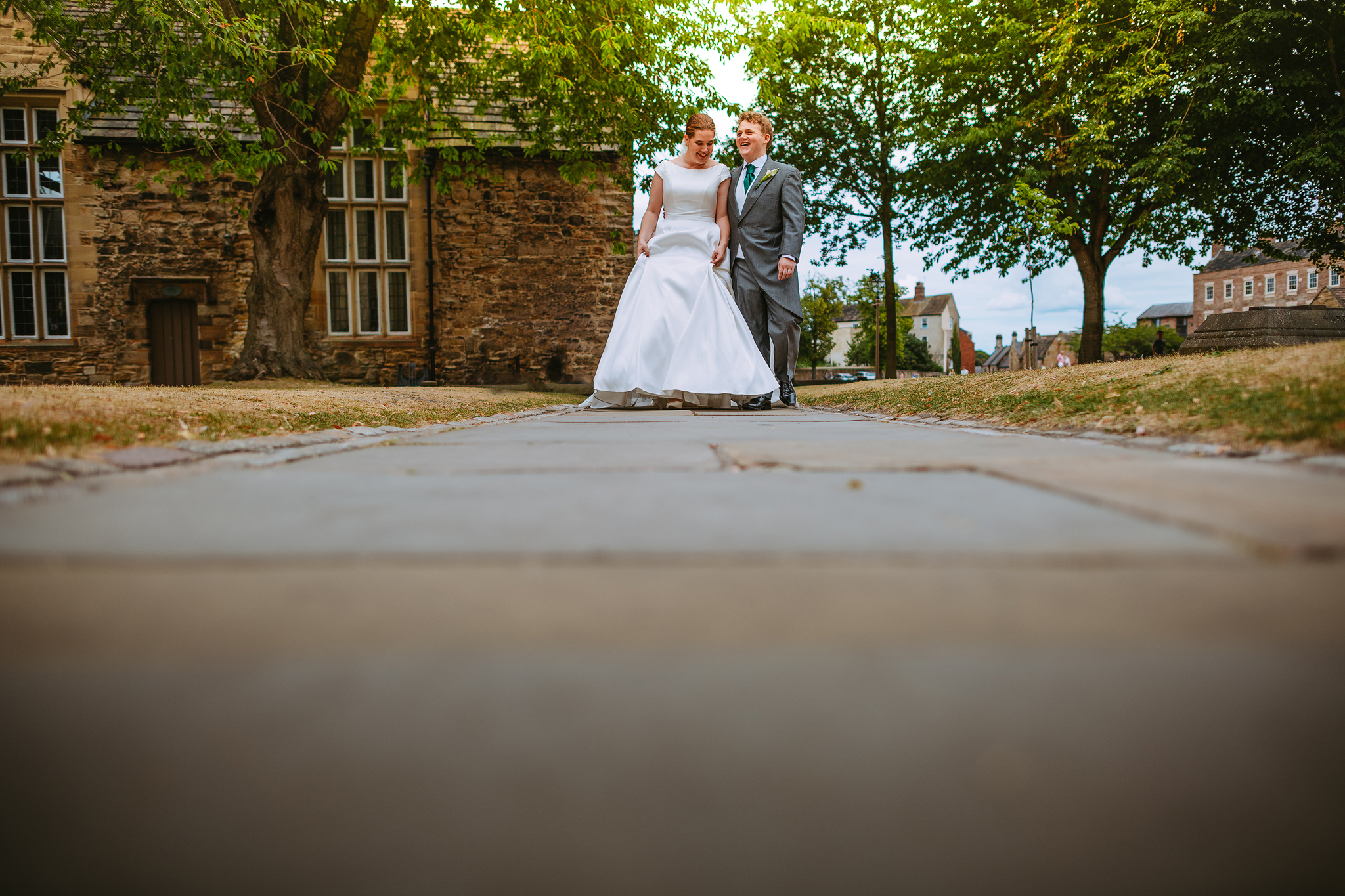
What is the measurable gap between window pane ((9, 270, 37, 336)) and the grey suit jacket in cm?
1478

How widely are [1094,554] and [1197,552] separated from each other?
0.17 metres

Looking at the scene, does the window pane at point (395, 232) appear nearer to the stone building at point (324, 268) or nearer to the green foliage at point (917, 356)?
the stone building at point (324, 268)

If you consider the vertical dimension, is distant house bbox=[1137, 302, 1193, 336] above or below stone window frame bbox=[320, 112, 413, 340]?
above

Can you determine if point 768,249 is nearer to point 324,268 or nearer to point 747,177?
point 747,177

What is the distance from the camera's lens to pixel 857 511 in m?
1.56

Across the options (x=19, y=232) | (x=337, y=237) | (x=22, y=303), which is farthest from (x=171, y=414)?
(x=19, y=232)

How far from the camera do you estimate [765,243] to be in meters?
7.18

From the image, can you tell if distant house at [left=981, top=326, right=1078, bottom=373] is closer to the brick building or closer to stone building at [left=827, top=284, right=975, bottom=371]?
stone building at [left=827, top=284, right=975, bottom=371]

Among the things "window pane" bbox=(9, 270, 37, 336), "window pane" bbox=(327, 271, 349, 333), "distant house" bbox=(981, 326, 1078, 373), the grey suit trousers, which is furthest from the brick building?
"window pane" bbox=(9, 270, 37, 336)

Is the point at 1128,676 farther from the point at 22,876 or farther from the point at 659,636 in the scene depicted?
the point at 22,876

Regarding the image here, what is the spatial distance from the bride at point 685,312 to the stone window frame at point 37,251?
13519 millimetres

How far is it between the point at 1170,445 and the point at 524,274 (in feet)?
A: 45.3

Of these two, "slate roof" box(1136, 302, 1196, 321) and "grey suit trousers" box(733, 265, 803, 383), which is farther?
"slate roof" box(1136, 302, 1196, 321)

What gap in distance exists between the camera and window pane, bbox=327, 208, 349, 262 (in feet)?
49.4
